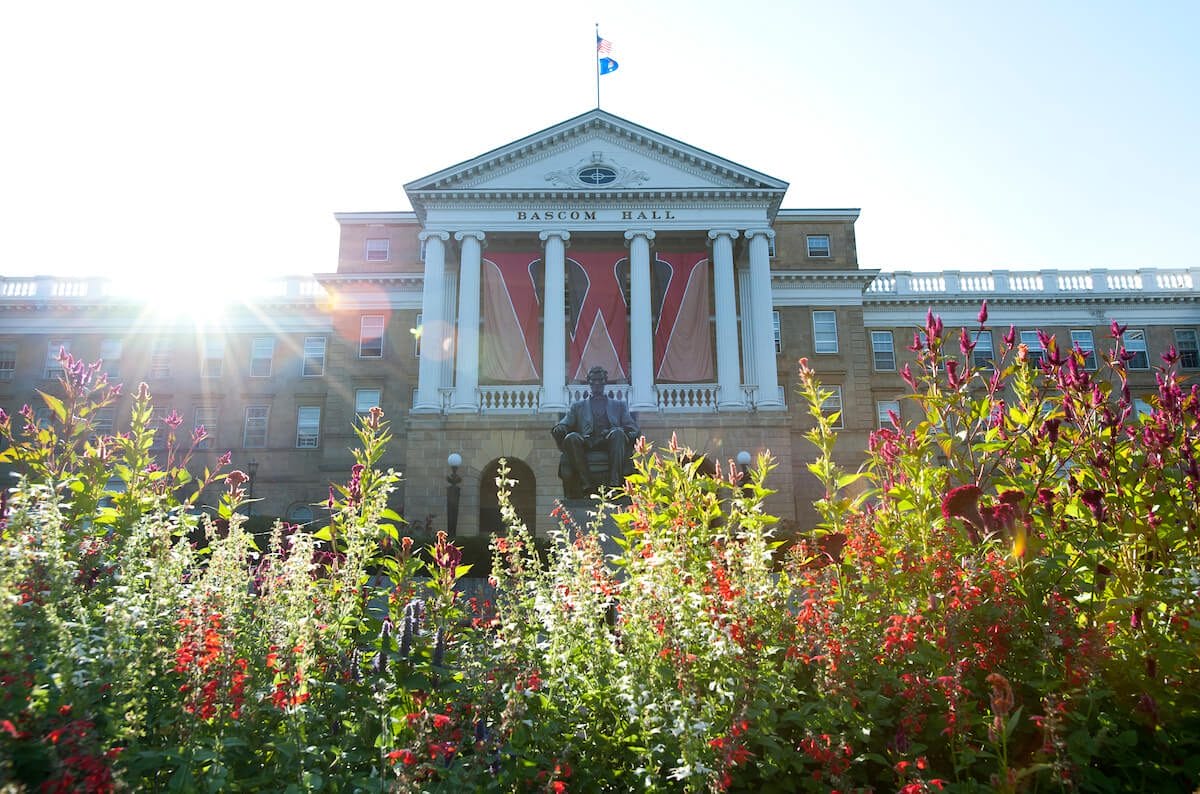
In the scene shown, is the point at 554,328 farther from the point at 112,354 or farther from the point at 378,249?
the point at 112,354

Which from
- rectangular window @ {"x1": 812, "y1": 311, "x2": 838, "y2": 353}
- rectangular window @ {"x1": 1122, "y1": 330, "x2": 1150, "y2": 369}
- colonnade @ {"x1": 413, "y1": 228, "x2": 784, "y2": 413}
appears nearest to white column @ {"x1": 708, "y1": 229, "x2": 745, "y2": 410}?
colonnade @ {"x1": 413, "y1": 228, "x2": 784, "y2": 413}

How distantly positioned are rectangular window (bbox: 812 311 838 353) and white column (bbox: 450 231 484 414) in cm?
1941

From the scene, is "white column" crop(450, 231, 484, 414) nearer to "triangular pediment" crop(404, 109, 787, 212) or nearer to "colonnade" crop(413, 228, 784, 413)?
"colonnade" crop(413, 228, 784, 413)

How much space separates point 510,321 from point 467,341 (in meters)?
2.03

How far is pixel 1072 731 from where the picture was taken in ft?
12.5

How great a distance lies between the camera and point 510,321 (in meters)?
32.0

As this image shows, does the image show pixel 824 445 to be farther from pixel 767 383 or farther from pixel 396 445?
pixel 396 445

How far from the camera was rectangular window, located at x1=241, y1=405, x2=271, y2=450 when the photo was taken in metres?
43.6

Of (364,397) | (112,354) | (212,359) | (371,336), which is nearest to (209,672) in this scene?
(364,397)

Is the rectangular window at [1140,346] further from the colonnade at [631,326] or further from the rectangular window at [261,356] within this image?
the rectangular window at [261,356]

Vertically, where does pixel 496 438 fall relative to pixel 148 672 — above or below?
above

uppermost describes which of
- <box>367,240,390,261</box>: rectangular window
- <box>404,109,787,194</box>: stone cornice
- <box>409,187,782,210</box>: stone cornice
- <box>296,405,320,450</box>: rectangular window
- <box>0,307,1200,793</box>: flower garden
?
<box>404,109,787,194</box>: stone cornice

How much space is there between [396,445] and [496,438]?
467 inches

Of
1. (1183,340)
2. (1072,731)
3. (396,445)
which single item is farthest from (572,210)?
(1183,340)
